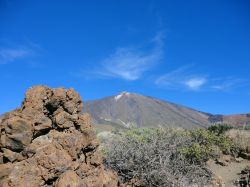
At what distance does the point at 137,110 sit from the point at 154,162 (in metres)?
120

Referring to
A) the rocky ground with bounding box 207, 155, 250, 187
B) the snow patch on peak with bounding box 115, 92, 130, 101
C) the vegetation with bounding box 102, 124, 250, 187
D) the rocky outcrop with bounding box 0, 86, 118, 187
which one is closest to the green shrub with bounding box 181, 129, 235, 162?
the vegetation with bounding box 102, 124, 250, 187

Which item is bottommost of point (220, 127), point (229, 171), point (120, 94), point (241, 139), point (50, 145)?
point (229, 171)

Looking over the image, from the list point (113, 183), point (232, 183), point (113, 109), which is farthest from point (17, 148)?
point (113, 109)

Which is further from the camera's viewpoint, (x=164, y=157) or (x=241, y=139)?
(x=241, y=139)

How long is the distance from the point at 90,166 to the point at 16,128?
69.4 inches

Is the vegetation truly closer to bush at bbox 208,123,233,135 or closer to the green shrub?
the green shrub

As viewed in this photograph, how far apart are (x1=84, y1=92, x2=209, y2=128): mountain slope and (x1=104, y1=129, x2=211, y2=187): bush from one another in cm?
9908

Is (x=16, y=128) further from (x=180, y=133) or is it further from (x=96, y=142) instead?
(x=180, y=133)

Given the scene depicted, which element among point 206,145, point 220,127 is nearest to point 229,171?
point 206,145

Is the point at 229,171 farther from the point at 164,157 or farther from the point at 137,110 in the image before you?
the point at 137,110

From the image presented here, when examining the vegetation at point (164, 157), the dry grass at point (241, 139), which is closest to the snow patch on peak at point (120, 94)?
the dry grass at point (241, 139)

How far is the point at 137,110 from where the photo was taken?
5128 inches

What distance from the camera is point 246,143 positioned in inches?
611

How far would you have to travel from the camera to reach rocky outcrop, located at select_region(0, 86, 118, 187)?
280 inches
